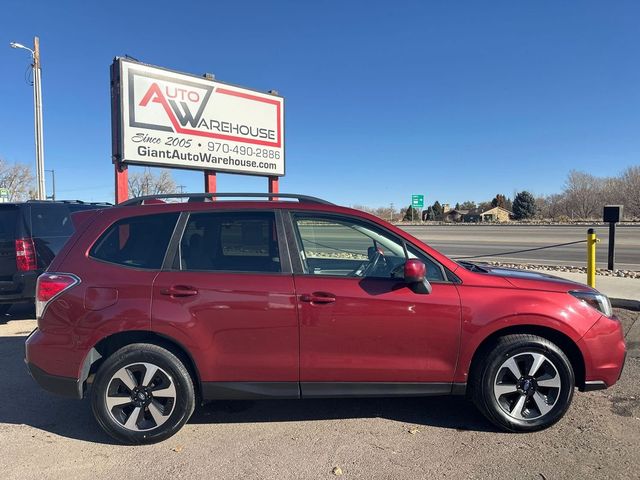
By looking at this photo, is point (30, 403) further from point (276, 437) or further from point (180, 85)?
point (180, 85)

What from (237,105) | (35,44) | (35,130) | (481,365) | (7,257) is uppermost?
(35,44)

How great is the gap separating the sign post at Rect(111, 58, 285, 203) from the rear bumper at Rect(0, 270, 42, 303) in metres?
2.21

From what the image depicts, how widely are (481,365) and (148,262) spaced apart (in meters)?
2.63

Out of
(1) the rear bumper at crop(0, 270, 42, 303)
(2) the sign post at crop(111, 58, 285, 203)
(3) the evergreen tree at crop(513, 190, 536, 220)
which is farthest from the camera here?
(3) the evergreen tree at crop(513, 190, 536, 220)

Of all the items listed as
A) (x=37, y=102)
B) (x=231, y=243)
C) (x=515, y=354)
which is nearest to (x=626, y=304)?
(x=515, y=354)

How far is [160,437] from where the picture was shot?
345cm

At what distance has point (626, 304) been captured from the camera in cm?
778

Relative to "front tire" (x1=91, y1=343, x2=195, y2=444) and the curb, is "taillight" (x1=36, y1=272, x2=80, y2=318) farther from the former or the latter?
the curb

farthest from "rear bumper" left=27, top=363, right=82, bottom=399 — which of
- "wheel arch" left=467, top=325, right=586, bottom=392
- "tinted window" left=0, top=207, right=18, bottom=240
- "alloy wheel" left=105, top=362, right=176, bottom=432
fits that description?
"tinted window" left=0, top=207, right=18, bottom=240

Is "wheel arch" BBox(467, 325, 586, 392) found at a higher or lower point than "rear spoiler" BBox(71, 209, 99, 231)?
lower

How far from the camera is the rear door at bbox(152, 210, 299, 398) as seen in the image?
340cm

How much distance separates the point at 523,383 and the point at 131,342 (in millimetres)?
2976

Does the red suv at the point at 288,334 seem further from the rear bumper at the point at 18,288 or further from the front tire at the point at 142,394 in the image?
the rear bumper at the point at 18,288

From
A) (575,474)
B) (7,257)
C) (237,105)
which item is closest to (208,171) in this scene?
(237,105)
